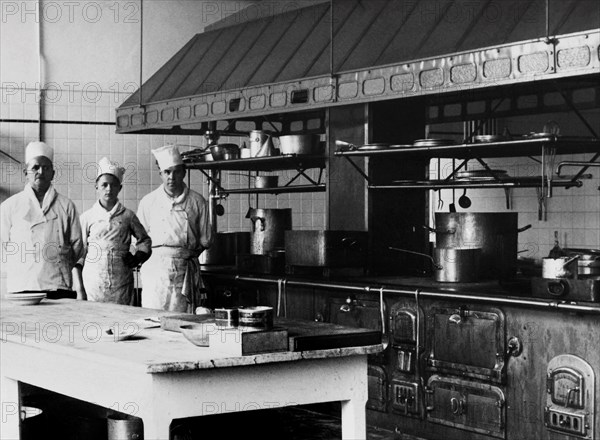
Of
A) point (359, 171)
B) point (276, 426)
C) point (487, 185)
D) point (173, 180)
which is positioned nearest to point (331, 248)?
point (359, 171)

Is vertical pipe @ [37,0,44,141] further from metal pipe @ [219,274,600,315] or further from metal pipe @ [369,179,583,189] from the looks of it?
metal pipe @ [369,179,583,189]

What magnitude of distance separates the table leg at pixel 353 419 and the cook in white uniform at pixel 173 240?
350 centimetres

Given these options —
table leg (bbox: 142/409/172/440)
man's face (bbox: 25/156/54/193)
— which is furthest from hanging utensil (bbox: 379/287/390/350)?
table leg (bbox: 142/409/172/440)

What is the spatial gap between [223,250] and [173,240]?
3.02ft

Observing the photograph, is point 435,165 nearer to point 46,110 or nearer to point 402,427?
point 46,110

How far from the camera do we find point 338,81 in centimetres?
599

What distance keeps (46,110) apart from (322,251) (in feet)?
11.9

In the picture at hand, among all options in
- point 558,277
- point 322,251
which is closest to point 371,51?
point 322,251

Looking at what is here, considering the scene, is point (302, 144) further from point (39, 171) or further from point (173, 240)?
point (39, 171)

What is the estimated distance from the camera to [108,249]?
6.73m

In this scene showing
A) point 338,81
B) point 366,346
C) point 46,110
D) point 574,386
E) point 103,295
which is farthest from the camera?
point 46,110

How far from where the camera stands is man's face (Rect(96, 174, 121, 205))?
267 inches

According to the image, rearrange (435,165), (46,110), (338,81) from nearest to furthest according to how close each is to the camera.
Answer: (338,81) → (46,110) → (435,165)

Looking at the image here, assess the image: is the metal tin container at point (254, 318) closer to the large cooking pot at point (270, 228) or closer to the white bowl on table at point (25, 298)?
Result: the white bowl on table at point (25, 298)
